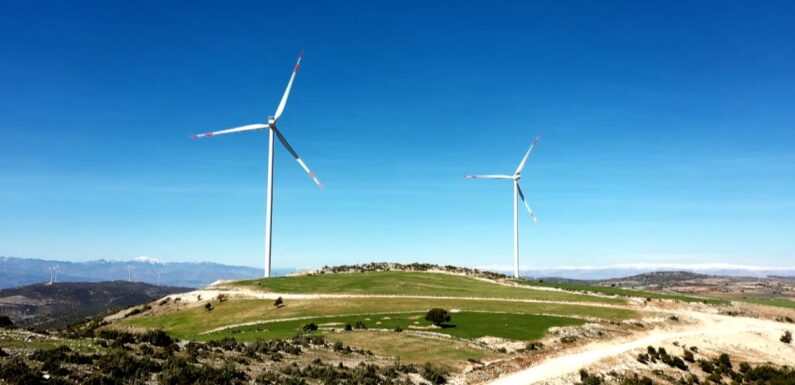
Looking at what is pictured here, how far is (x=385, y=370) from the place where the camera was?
40375 mm

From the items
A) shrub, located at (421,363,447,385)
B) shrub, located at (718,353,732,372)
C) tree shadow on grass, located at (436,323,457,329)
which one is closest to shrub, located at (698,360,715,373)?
shrub, located at (718,353,732,372)

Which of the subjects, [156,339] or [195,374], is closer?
[195,374]

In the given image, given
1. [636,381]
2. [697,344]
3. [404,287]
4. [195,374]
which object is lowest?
[697,344]

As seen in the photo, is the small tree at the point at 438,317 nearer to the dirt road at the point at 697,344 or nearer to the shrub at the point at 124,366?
the dirt road at the point at 697,344

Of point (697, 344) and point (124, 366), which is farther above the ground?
point (124, 366)

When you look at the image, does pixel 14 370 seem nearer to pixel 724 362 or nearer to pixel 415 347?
pixel 415 347

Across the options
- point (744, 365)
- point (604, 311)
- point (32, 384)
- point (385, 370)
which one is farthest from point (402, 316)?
point (32, 384)

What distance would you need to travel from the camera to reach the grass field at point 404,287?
10581cm

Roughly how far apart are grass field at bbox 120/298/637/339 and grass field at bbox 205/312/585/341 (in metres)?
5.54

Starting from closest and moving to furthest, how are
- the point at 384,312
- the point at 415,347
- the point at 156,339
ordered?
the point at 156,339 → the point at 415,347 → the point at 384,312

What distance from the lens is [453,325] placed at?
65.3 metres

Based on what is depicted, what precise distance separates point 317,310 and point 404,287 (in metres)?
36.4

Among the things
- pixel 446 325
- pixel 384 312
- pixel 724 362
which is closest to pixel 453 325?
pixel 446 325

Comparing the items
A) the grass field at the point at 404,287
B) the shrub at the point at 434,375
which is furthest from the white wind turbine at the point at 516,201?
the shrub at the point at 434,375
